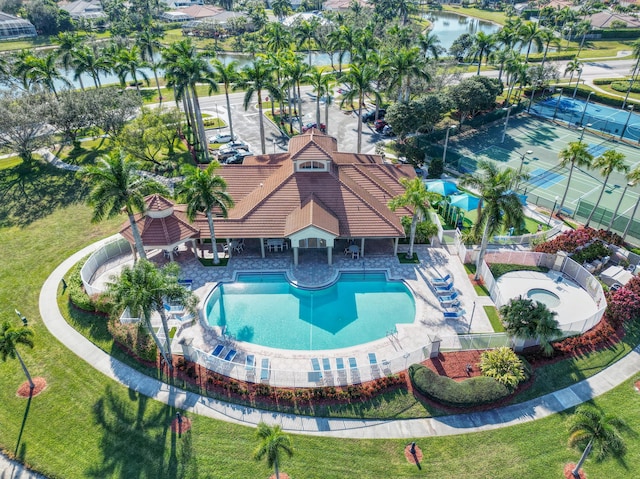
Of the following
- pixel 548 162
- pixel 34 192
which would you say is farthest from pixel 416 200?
pixel 34 192

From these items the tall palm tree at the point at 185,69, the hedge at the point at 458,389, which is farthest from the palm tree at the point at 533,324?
the tall palm tree at the point at 185,69

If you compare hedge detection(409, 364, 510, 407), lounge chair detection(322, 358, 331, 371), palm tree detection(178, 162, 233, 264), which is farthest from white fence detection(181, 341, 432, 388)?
palm tree detection(178, 162, 233, 264)

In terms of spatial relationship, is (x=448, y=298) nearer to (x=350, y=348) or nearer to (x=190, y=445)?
(x=350, y=348)

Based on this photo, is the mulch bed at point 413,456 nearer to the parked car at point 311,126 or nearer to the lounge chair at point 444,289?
the lounge chair at point 444,289

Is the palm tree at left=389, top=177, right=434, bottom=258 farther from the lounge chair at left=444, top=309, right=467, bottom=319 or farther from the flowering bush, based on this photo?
the flowering bush

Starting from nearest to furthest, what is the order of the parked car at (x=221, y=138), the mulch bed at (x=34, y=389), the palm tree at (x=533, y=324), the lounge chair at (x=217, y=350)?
the palm tree at (x=533, y=324), the mulch bed at (x=34, y=389), the lounge chair at (x=217, y=350), the parked car at (x=221, y=138)

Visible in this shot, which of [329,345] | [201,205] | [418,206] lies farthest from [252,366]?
[418,206]
